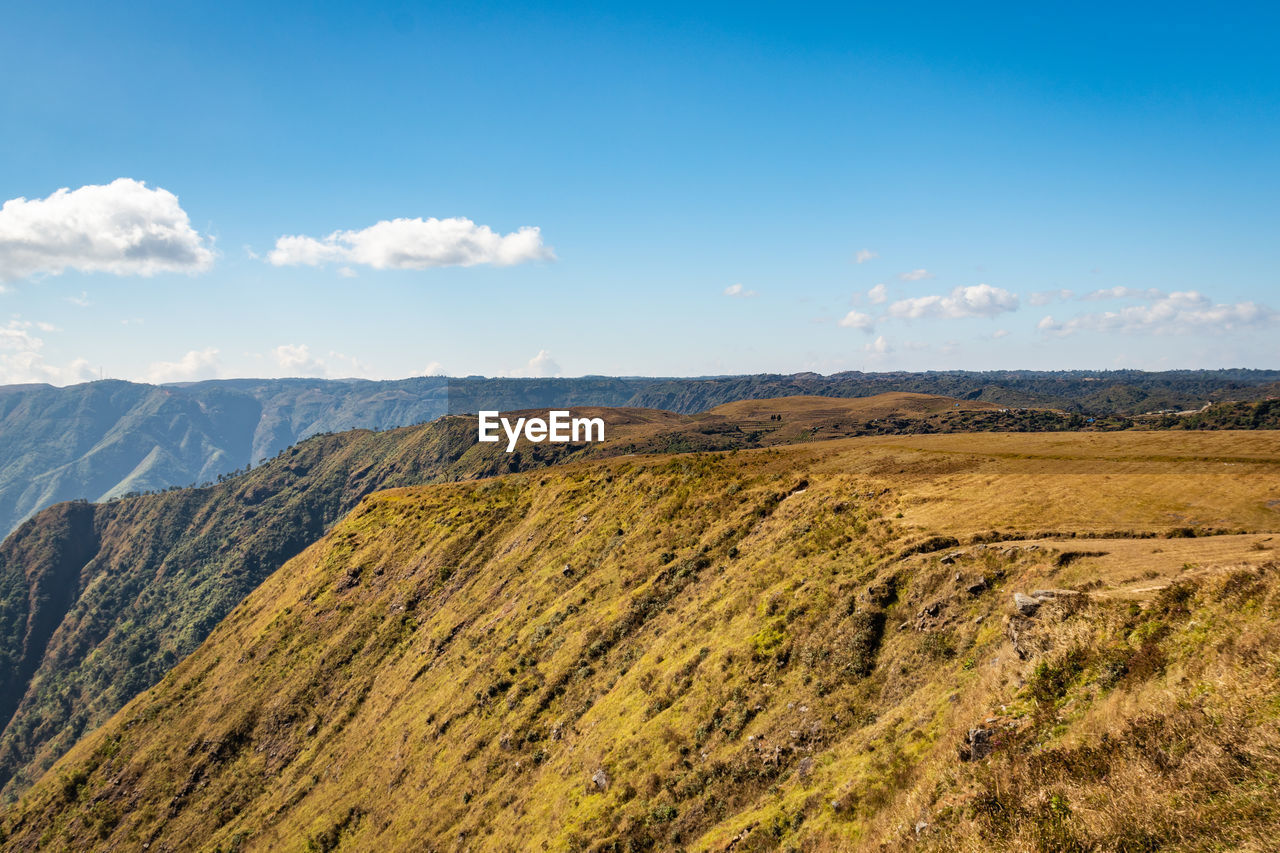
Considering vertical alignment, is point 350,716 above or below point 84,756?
above

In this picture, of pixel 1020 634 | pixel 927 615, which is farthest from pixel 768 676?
pixel 1020 634

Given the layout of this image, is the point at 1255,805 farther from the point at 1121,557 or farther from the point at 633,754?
the point at 633,754

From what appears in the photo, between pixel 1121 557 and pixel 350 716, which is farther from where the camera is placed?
pixel 350 716

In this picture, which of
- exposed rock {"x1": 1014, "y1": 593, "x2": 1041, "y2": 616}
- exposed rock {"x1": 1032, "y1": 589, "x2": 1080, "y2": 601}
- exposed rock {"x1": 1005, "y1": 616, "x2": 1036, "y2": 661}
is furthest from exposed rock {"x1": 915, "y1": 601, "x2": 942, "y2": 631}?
exposed rock {"x1": 1032, "y1": 589, "x2": 1080, "y2": 601}

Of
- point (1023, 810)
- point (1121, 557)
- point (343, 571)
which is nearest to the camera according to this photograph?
point (1023, 810)

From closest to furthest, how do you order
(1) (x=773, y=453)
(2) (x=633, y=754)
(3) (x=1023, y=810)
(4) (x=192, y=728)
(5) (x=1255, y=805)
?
(5) (x=1255, y=805)
(3) (x=1023, y=810)
(2) (x=633, y=754)
(1) (x=773, y=453)
(4) (x=192, y=728)

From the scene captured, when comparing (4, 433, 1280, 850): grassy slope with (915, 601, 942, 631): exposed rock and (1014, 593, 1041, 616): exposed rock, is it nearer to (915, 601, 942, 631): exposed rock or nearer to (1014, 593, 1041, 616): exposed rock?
(915, 601, 942, 631): exposed rock

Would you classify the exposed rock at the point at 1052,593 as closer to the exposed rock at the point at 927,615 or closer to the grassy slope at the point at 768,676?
the grassy slope at the point at 768,676

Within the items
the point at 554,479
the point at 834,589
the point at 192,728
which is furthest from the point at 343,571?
the point at 834,589
